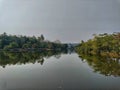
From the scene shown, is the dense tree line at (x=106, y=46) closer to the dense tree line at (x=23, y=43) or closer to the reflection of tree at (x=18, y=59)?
the reflection of tree at (x=18, y=59)

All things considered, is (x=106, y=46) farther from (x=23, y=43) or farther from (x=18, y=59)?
(x=23, y=43)

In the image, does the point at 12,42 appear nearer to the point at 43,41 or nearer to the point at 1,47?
the point at 1,47

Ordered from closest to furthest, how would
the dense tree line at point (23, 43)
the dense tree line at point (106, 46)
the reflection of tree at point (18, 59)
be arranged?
1. the reflection of tree at point (18, 59)
2. the dense tree line at point (106, 46)
3. the dense tree line at point (23, 43)

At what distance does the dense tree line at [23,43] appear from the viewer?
96.0 feet

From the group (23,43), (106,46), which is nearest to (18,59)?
(106,46)

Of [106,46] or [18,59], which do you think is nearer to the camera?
Answer: [18,59]

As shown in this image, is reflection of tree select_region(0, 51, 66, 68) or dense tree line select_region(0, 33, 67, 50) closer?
reflection of tree select_region(0, 51, 66, 68)

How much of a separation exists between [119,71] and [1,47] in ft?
66.1

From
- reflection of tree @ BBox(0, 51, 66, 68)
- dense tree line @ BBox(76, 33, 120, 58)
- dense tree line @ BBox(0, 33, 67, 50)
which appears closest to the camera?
reflection of tree @ BBox(0, 51, 66, 68)

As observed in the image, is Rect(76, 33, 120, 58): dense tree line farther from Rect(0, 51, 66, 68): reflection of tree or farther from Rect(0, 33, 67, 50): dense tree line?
Rect(0, 33, 67, 50): dense tree line

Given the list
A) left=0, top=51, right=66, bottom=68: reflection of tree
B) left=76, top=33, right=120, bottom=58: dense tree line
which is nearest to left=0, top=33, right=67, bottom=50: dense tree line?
left=0, top=51, right=66, bottom=68: reflection of tree

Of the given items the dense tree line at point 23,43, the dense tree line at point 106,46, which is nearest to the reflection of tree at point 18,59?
the dense tree line at point 106,46

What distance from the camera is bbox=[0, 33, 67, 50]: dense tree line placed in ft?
96.0

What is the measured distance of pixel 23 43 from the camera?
3023cm
